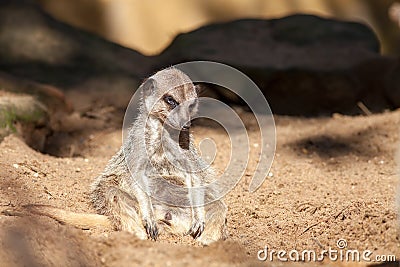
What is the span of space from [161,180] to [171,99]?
421 millimetres

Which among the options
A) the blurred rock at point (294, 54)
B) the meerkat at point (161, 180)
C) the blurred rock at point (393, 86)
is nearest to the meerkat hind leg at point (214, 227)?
the meerkat at point (161, 180)

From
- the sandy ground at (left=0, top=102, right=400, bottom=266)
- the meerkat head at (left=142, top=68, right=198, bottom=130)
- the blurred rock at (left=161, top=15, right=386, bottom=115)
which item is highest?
the meerkat head at (left=142, top=68, right=198, bottom=130)

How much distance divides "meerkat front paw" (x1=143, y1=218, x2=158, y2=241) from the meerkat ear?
721 mm

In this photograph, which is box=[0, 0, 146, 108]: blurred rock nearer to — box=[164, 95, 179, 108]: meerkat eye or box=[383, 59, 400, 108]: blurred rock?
box=[383, 59, 400, 108]: blurred rock

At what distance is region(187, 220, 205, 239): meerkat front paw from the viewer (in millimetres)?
A: 3531

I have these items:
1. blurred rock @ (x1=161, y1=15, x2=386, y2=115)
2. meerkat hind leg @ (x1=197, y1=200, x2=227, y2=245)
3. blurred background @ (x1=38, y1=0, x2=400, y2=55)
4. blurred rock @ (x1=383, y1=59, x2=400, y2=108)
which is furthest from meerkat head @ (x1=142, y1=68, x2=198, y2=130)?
blurred background @ (x1=38, y1=0, x2=400, y2=55)

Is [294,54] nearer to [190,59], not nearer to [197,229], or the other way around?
[190,59]

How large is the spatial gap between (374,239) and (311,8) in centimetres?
651

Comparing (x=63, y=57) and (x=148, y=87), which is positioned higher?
(x=148, y=87)

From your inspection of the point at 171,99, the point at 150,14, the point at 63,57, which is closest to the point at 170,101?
the point at 171,99

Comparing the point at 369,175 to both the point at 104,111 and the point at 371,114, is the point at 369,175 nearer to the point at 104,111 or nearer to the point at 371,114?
the point at 371,114

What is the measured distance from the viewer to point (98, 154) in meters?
5.30

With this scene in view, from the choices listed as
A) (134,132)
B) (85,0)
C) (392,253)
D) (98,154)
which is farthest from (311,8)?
(392,253)

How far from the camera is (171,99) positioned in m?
3.66
